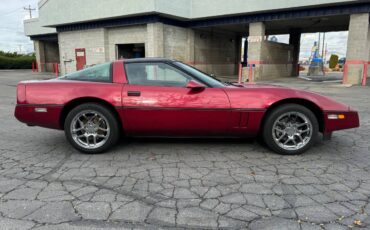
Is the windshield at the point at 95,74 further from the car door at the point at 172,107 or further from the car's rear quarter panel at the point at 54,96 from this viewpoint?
the car door at the point at 172,107

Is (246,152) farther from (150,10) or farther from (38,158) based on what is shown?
(150,10)

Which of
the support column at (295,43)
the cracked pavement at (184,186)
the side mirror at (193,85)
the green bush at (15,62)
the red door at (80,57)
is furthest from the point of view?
the green bush at (15,62)

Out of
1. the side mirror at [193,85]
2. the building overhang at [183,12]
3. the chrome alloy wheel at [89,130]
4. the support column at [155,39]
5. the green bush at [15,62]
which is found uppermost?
the building overhang at [183,12]

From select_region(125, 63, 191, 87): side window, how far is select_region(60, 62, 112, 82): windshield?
0.28 meters

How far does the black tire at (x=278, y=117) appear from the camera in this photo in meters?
3.78

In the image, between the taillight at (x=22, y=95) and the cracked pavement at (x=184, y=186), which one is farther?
the taillight at (x=22, y=95)

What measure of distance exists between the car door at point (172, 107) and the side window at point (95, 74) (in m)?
0.33

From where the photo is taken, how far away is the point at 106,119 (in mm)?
3857

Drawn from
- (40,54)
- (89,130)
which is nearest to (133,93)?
(89,130)

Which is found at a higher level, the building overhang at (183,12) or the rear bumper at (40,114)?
the building overhang at (183,12)

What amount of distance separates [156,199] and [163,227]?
0.46 metres

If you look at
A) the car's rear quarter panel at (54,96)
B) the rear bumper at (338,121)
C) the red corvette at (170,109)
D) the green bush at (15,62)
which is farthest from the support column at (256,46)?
the green bush at (15,62)

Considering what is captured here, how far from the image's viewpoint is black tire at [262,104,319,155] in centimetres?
378

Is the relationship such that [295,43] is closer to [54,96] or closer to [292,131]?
[292,131]
